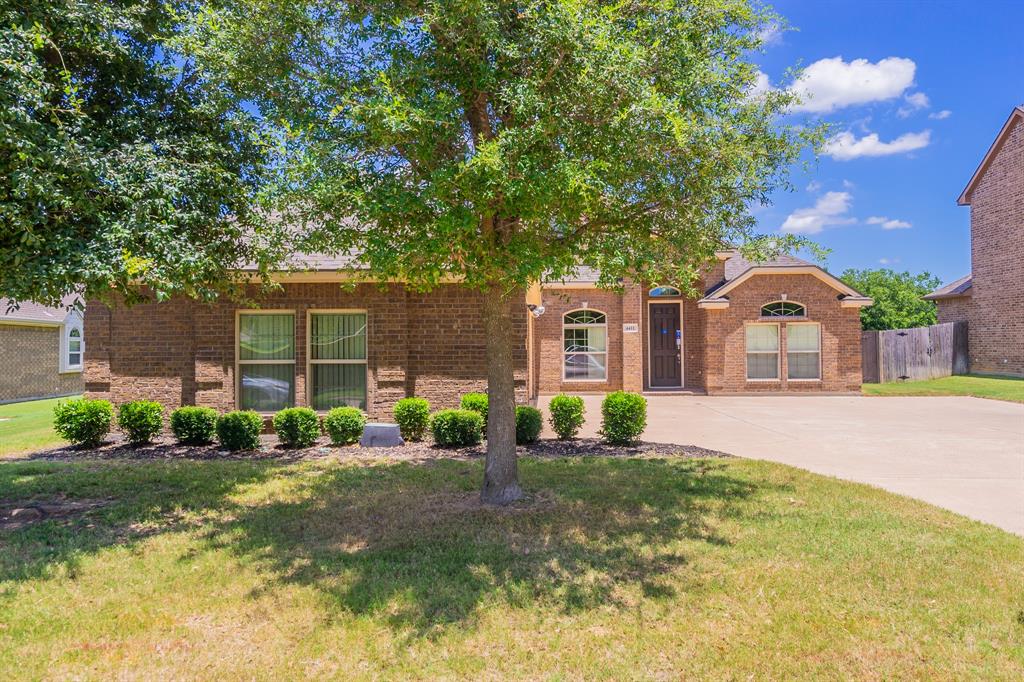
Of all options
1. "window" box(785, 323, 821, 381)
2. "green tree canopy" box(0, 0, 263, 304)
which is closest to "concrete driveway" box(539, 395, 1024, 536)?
"window" box(785, 323, 821, 381)

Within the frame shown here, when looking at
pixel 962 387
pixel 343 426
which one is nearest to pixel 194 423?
pixel 343 426

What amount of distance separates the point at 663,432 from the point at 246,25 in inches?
356

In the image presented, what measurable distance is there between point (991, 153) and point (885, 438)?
1773 cm

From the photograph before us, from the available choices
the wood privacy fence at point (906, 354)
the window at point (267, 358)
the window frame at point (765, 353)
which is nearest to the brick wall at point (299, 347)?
the window at point (267, 358)

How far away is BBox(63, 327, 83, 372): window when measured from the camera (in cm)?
2188

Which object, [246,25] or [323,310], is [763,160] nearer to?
[246,25]

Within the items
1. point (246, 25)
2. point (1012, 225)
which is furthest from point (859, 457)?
point (1012, 225)

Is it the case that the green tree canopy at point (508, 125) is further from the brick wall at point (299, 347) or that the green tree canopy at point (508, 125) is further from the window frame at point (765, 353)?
the window frame at point (765, 353)

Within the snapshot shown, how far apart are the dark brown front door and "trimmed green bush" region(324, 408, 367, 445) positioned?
11934mm

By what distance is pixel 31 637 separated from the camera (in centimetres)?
362

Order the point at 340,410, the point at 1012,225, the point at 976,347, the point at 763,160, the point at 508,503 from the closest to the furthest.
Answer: the point at 763,160, the point at 508,503, the point at 340,410, the point at 1012,225, the point at 976,347

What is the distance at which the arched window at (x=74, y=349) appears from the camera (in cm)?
2197

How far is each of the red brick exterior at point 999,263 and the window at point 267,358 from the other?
23544mm

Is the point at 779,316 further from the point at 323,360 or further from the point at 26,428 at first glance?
the point at 26,428
